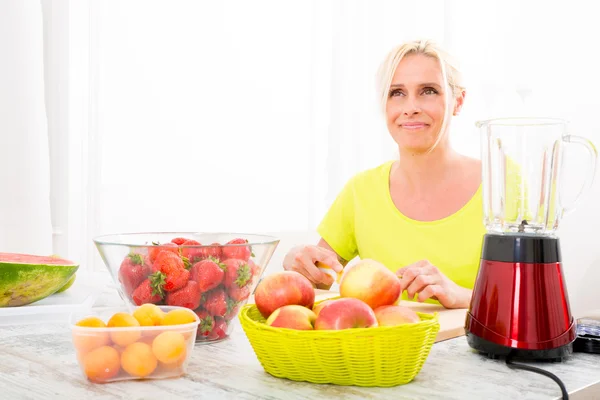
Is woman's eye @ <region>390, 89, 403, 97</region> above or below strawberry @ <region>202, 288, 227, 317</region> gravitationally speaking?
above

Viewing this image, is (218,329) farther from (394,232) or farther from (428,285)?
(394,232)

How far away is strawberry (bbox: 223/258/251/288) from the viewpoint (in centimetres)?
99

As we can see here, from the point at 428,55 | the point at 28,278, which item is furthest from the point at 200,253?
the point at 428,55

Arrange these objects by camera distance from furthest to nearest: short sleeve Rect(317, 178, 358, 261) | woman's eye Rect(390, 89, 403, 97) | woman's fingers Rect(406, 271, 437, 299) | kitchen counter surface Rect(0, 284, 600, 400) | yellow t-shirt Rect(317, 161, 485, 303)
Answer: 1. short sleeve Rect(317, 178, 358, 261)
2. woman's eye Rect(390, 89, 403, 97)
3. yellow t-shirt Rect(317, 161, 485, 303)
4. woman's fingers Rect(406, 271, 437, 299)
5. kitchen counter surface Rect(0, 284, 600, 400)

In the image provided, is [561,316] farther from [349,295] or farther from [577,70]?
[577,70]

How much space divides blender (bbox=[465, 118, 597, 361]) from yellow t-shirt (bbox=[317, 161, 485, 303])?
847 millimetres

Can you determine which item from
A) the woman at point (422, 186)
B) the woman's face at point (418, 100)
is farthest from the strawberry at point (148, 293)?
the woman's face at point (418, 100)

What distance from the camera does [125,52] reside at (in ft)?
8.95

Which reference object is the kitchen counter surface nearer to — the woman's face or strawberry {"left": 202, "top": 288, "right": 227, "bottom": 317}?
strawberry {"left": 202, "top": 288, "right": 227, "bottom": 317}

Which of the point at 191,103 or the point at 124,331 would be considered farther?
the point at 191,103

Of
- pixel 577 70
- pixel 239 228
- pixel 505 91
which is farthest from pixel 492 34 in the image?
pixel 239 228

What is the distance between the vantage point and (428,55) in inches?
79.6

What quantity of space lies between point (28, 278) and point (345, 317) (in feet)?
2.20

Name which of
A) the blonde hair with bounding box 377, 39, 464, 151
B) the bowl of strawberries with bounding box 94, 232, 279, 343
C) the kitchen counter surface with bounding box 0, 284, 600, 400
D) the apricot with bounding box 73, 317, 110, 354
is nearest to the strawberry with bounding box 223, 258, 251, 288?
the bowl of strawberries with bounding box 94, 232, 279, 343
